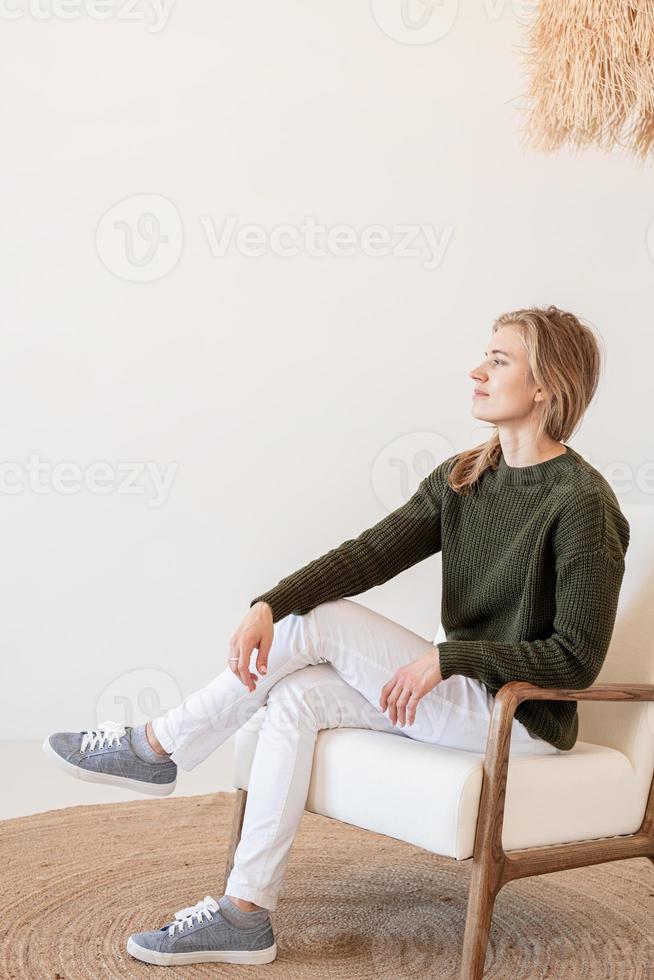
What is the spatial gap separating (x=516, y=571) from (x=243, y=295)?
73.8 inches

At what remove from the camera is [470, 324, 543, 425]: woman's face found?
6.51 feet

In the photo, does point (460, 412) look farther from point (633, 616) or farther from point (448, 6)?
point (633, 616)

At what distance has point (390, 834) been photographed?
174 centimetres

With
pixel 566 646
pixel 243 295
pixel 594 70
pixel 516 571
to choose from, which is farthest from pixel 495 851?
pixel 243 295

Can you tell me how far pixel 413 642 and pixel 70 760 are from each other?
0.63 metres

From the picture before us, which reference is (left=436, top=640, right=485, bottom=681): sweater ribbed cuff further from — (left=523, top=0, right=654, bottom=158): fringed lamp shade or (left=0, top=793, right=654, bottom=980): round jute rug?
(left=523, top=0, right=654, bottom=158): fringed lamp shade

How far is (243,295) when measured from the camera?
351 cm

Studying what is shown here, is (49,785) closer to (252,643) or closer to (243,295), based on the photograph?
(252,643)

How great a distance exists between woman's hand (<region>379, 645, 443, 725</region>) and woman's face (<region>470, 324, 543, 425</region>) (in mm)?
466

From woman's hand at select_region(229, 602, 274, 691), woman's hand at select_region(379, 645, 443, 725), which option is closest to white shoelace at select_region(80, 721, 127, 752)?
woman's hand at select_region(229, 602, 274, 691)

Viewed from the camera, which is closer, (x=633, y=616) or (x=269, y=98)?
(x=633, y=616)

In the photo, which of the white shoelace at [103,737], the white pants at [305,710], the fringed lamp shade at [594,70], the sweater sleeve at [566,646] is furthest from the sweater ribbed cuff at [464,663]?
the fringed lamp shade at [594,70]

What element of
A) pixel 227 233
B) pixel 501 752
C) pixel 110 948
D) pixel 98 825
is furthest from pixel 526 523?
pixel 227 233

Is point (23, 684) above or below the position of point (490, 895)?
below
